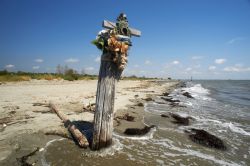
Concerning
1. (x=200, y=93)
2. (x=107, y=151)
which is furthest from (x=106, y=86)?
(x=200, y=93)

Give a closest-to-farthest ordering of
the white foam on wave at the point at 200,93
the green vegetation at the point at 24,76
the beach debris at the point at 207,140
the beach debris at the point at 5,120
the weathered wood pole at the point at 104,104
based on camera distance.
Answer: the weathered wood pole at the point at 104,104
the beach debris at the point at 207,140
the beach debris at the point at 5,120
the white foam on wave at the point at 200,93
the green vegetation at the point at 24,76

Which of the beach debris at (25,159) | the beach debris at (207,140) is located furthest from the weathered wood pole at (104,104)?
the beach debris at (207,140)

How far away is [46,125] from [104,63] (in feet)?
10.5

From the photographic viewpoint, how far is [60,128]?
5441 millimetres

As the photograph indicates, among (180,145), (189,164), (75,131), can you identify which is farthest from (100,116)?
(180,145)

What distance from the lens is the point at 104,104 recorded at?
416 centimetres

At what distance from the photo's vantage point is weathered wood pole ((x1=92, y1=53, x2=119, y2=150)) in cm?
411

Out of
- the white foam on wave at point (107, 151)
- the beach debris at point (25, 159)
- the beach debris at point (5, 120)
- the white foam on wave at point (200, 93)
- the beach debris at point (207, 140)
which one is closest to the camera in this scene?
the beach debris at point (25, 159)

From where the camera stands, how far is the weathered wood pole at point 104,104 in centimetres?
411

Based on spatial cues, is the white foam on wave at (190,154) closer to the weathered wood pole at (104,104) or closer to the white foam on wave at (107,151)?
the white foam on wave at (107,151)

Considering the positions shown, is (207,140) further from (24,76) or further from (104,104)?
(24,76)

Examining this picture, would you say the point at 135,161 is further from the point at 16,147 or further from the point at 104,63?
the point at 16,147

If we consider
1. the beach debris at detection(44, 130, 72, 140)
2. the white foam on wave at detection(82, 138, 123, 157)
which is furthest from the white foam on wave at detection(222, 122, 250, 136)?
the beach debris at detection(44, 130, 72, 140)

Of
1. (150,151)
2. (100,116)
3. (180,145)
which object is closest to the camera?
(100,116)
